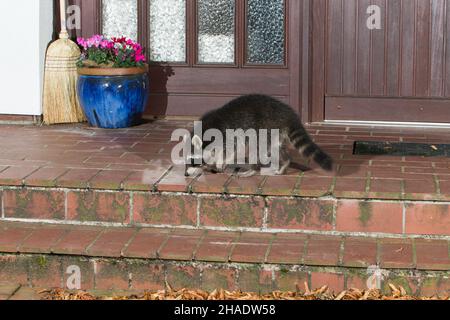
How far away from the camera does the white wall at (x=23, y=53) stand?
739cm

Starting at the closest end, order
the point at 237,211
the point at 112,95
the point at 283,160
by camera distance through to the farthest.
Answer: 1. the point at 237,211
2. the point at 283,160
3. the point at 112,95

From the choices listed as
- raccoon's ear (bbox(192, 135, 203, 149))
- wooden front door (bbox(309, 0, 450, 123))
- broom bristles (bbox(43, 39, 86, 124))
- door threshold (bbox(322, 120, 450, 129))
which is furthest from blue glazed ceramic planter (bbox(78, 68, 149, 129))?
raccoon's ear (bbox(192, 135, 203, 149))

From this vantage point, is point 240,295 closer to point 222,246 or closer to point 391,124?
point 222,246

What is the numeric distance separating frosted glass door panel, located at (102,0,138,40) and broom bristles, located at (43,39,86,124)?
35 cm

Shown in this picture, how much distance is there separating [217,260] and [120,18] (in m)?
3.22

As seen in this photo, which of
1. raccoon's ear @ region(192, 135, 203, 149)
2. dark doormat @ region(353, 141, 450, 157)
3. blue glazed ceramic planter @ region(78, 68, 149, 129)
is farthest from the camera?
blue glazed ceramic planter @ region(78, 68, 149, 129)

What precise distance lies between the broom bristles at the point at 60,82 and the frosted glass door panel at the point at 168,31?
0.62 metres

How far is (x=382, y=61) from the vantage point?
7406mm

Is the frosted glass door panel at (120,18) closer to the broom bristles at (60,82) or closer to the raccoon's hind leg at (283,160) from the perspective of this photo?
the broom bristles at (60,82)

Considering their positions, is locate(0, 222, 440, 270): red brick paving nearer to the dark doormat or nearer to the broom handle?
the dark doormat

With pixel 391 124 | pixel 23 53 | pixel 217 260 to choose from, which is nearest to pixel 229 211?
pixel 217 260

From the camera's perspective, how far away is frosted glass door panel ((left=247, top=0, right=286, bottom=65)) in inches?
295

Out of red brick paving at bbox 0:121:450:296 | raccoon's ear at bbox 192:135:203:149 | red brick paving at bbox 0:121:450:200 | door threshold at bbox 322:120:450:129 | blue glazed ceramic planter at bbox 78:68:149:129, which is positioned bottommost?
red brick paving at bbox 0:121:450:296

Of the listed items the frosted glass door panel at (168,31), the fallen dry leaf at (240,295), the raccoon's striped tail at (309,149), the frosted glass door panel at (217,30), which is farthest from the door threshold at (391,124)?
the fallen dry leaf at (240,295)
